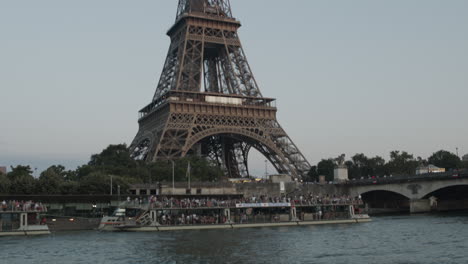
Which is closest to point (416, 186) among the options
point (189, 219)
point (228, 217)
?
point (228, 217)

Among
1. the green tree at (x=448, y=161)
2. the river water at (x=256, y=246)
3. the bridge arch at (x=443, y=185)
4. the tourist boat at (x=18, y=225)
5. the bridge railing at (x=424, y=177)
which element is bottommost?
the river water at (x=256, y=246)

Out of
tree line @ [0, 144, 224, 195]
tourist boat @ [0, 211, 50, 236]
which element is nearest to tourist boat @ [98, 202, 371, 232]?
tourist boat @ [0, 211, 50, 236]

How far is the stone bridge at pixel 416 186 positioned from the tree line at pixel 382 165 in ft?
93.7

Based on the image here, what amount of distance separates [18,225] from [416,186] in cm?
5373

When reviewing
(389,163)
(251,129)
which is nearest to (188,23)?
(251,129)

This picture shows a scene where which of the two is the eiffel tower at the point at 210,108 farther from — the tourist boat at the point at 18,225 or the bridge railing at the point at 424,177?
the tourist boat at the point at 18,225

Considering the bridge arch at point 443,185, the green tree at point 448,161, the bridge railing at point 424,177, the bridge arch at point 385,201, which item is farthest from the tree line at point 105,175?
the green tree at point 448,161

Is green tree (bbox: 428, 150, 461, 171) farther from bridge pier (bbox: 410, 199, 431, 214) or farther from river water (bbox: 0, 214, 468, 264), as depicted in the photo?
river water (bbox: 0, 214, 468, 264)

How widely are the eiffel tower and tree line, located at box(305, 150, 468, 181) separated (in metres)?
21.6

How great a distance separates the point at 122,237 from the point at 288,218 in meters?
20.5

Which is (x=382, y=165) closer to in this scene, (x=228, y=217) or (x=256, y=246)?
(x=228, y=217)

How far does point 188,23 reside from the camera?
9981 cm

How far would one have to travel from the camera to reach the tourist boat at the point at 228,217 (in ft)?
190

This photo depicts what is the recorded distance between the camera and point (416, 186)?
8125cm
